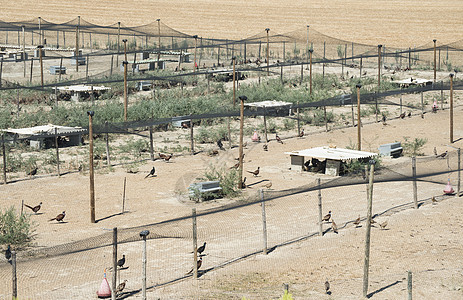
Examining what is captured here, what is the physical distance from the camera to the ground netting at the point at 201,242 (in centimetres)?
1280

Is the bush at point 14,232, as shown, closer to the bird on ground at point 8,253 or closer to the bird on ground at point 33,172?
the bird on ground at point 8,253

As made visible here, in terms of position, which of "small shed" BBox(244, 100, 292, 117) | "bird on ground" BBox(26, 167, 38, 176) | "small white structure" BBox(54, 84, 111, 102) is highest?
"small white structure" BBox(54, 84, 111, 102)

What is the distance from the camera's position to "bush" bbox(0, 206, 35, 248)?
48.2 feet

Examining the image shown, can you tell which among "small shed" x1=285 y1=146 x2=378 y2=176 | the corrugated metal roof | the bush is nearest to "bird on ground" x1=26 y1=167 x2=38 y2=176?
the bush

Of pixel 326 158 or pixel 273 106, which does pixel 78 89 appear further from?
pixel 326 158

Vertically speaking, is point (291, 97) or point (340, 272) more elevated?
point (291, 97)

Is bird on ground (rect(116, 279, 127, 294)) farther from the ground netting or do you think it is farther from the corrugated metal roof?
the corrugated metal roof

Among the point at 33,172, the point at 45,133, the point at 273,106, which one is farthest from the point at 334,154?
the point at 45,133

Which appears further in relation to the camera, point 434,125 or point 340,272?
point 434,125

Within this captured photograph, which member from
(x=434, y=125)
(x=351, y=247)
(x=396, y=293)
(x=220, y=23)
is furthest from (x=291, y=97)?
(x=220, y=23)

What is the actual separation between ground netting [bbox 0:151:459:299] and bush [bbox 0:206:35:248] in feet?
2.25

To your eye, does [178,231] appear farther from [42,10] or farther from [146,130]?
[42,10]

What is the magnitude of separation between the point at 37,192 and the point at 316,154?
7.38 m

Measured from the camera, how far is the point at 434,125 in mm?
29562
